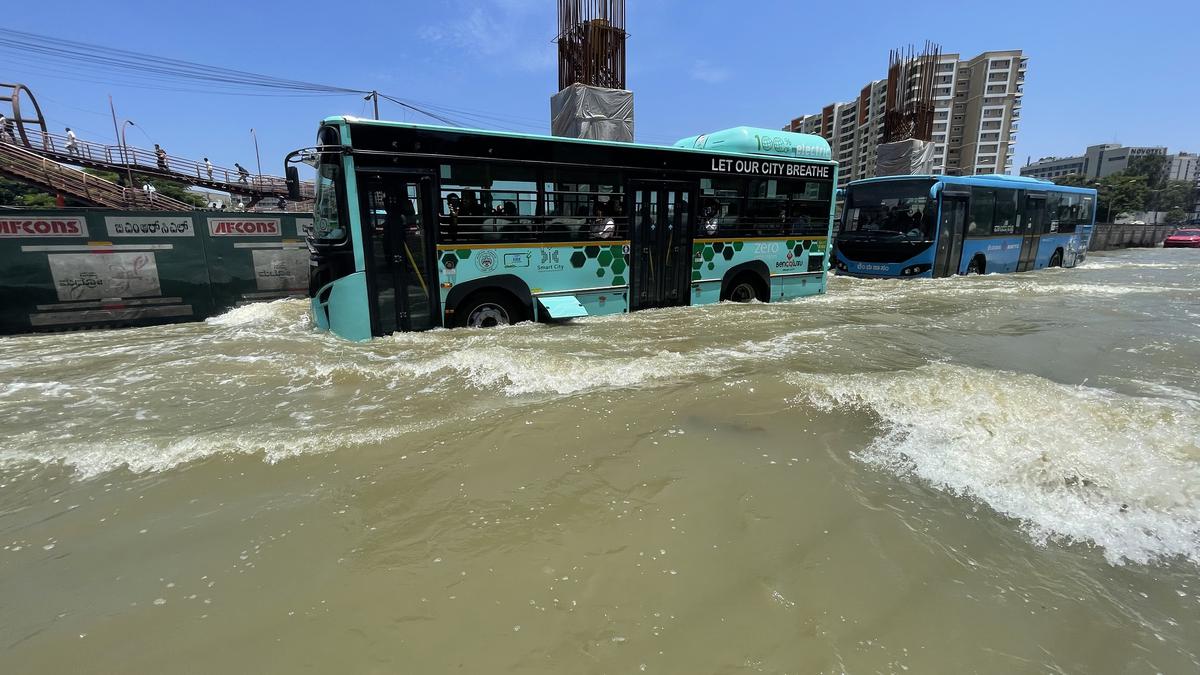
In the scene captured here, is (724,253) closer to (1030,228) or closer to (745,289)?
(745,289)

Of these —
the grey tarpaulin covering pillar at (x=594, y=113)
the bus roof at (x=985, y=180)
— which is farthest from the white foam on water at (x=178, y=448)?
the bus roof at (x=985, y=180)

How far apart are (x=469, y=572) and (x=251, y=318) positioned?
351 inches

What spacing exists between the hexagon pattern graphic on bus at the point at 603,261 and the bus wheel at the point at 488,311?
1.18 meters

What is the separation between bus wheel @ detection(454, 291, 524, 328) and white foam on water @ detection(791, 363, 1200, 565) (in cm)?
437

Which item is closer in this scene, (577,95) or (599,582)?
(599,582)

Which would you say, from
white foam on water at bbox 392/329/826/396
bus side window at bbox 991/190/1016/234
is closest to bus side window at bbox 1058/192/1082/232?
bus side window at bbox 991/190/1016/234

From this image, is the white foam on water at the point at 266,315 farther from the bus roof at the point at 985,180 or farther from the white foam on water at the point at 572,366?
the bus roof at the point at 985,180

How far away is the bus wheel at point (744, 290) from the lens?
10164 mm

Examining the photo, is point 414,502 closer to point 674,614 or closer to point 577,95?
point 674,614

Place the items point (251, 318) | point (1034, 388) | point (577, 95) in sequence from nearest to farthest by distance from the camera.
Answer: point (1034, 388) < point (251, 318) < point (577, 95)

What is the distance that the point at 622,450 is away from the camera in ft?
12.9

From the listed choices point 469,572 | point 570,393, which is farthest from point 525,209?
point 469,572

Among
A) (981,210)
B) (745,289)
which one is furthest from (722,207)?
(981,210)

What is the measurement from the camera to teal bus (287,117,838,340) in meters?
6.75
